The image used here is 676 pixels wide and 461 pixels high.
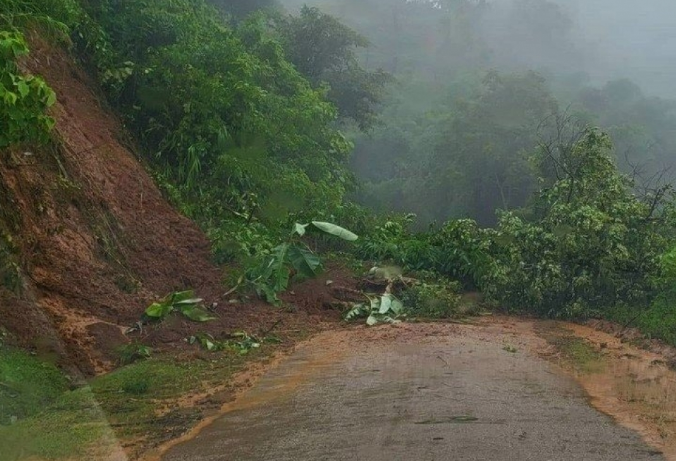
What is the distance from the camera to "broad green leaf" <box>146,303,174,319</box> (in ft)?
36.0

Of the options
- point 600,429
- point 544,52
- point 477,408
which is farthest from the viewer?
point 544,52

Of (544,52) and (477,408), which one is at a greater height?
(544,52)

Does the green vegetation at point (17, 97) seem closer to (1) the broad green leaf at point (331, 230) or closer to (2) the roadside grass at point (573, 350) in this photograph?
(2) the roadside grass at point (573, 350)

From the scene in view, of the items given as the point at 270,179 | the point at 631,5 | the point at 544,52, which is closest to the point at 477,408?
the point at 270,179

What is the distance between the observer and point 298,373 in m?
9.70

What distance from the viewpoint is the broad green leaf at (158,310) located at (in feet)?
36.0

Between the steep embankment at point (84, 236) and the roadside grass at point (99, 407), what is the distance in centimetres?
64

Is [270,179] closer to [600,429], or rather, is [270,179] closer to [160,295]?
[160,295]

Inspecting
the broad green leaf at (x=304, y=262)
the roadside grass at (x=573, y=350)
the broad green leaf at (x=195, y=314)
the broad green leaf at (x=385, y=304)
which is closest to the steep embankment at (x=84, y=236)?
the broad green leaf at (x=195, y=314)

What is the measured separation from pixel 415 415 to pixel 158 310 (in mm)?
4782

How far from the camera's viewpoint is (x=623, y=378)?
30.3ft

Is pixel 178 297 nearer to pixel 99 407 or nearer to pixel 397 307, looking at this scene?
pixel 99 407

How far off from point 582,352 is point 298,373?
3851 mm

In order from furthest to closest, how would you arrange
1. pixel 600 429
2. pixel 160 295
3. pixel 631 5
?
pixel 631 5 < pixel 160 295 < pixel 600 429
